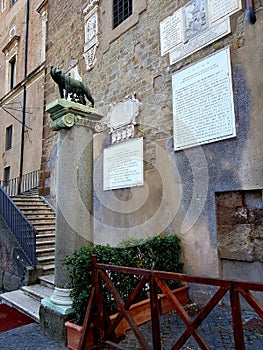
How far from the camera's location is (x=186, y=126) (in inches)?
175

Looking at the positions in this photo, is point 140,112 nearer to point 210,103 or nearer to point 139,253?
point 210,103

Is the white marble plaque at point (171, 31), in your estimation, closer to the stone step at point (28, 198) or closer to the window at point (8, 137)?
the stone step at point (28, 198)

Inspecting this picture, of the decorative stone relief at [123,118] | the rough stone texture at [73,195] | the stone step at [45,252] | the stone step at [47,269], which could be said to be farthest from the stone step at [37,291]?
the decorative stone relief at [123,118]

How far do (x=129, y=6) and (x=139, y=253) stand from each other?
5264 mm

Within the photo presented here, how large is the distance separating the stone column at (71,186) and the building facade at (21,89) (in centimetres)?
642

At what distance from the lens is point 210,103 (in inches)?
164

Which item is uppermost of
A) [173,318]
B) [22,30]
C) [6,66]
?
[22,30]

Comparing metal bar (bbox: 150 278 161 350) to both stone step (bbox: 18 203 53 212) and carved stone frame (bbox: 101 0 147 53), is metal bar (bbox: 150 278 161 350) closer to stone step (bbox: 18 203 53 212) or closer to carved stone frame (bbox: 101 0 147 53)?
carved stone frame (bbox: 101 0 147 53)

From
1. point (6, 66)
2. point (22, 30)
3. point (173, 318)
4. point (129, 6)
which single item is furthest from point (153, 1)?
point (6, 66)

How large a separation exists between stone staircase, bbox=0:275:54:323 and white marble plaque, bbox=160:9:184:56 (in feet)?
14.7

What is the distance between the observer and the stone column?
10.6ft

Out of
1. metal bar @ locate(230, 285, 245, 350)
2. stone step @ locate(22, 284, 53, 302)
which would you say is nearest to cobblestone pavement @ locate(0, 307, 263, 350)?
stone step @ locate(22, 284, 53, 302)

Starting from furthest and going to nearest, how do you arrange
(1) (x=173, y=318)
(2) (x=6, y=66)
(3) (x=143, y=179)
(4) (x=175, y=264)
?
(2) (x=6, y=66) < (3) (x=143, y=179) < (4) (x=175, y=264) < (1) (x=173, y=318)

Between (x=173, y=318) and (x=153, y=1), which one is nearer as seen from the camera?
(x=173, y=318)
